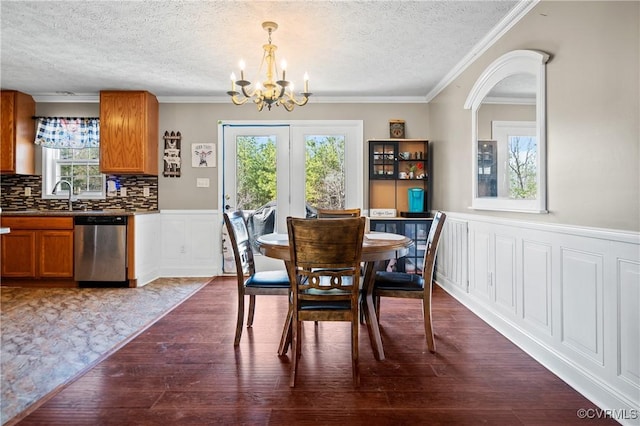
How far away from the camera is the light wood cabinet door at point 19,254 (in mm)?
4062

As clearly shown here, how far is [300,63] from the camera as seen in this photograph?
3.51m

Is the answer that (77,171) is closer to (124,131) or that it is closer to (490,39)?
(124,131)

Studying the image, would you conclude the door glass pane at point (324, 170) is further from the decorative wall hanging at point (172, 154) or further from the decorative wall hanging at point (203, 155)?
the decorative wall hanging at point (172, 154)

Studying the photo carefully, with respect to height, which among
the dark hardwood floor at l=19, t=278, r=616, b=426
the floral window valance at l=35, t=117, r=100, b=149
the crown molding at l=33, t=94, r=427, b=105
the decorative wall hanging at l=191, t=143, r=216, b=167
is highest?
the crown molding at l=33, t=94, r=427, b=105

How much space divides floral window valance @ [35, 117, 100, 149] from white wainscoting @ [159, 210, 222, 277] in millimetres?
1352

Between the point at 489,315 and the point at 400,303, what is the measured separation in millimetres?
831

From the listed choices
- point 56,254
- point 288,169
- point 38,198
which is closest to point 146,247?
point 56,254

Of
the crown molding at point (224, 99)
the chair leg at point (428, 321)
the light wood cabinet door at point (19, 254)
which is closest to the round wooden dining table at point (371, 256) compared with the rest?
the chair leg at point (428, 321)

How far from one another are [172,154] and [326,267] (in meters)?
3.62

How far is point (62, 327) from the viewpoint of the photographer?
2840mm

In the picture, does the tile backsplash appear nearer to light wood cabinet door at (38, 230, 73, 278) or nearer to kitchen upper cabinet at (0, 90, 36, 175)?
kitchen upper cabinet at (0, 90, 36, 175)

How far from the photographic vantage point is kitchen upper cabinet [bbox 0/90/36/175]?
14.3 feet

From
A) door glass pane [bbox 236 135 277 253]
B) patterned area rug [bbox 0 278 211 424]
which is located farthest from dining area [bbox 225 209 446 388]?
door glass pane [bbox 236 135 277 253]

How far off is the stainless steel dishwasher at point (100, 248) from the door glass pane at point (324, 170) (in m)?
2.28
